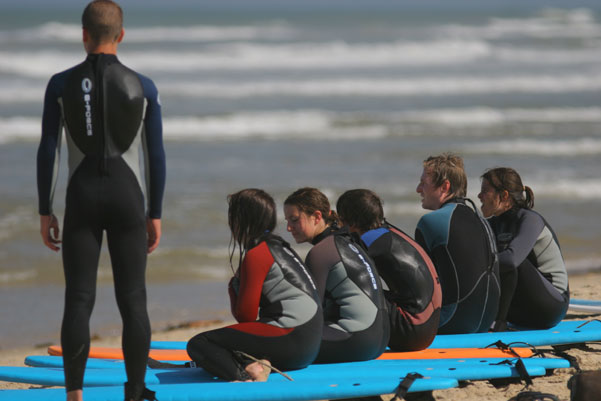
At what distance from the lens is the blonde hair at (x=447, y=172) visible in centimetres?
541

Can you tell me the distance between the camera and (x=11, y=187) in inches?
464

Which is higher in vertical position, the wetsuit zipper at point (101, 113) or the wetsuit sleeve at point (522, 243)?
the wetsuit zipper at point (101, 113)

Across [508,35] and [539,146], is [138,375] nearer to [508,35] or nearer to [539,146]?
[539,146]

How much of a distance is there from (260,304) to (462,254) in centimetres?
157

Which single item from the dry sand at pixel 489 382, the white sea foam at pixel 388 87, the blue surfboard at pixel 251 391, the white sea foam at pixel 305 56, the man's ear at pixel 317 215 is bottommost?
the dry sand at pixel 489 382

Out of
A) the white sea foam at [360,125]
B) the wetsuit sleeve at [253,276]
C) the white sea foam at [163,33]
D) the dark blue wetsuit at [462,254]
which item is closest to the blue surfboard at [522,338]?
the dark blue wetsuit at [462,254]

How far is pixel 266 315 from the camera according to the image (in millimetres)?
4391

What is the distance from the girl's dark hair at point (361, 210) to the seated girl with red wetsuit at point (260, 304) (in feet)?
2.11

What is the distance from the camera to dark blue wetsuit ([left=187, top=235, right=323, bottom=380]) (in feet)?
14.1

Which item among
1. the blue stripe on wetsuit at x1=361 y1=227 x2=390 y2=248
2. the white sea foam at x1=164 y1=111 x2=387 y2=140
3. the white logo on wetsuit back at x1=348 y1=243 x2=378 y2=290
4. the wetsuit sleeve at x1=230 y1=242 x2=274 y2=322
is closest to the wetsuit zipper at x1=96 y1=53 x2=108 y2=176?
the wetsuit sleeve at x1=230 y1=242 x2=274 y2=322

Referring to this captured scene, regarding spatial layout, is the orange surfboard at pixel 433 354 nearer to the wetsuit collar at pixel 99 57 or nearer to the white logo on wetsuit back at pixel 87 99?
the white logo on wetsuit back at pixel 87 99

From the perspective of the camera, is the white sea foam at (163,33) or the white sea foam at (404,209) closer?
the white sea foam at (404,209)

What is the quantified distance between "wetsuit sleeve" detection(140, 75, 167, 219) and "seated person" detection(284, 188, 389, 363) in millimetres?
1101

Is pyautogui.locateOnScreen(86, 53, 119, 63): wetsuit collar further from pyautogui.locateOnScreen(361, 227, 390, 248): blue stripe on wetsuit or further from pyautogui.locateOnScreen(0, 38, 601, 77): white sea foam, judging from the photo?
pyautogui.locateOnScreen(0, 38, 601, 77): white sea foam
